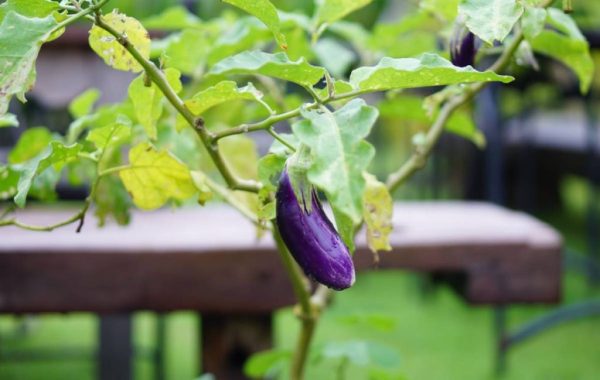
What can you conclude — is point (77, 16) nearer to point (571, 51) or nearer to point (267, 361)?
point (571, 51)

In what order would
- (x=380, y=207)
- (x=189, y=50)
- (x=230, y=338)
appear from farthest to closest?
(x=230, y=338) → (x=189, y=50) → (x=380, y=207)

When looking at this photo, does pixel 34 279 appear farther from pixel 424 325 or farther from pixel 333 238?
pixel 424 325

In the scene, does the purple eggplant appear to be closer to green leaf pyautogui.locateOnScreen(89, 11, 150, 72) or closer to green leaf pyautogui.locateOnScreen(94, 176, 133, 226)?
green leaf pyautogui.locateOnScreen(89, 11, 150, 72)

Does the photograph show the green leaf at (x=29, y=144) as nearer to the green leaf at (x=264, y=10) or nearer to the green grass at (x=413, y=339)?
the green leaf at (x=264, y=10)

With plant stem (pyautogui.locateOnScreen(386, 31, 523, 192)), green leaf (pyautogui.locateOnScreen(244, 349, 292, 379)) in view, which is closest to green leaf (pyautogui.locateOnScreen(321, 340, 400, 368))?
green leaf (pyautogui.locateOnScreen(244, 349, 292, 379))

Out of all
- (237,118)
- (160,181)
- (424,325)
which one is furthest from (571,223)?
(160,181)

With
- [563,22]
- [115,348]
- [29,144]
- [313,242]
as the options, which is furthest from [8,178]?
[115,348]

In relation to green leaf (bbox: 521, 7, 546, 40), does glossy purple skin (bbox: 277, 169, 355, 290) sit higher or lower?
lower
